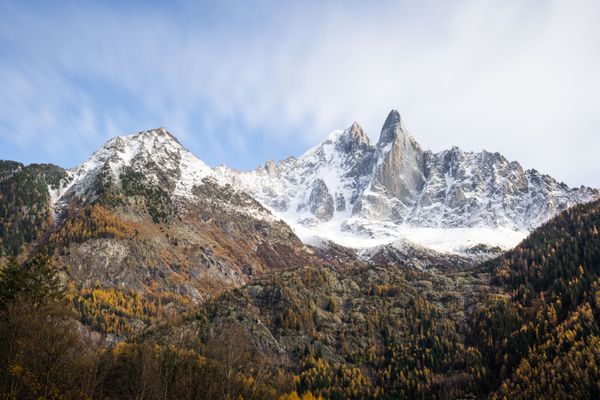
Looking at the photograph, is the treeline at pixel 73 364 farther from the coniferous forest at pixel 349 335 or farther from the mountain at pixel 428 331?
the mountain at pixel 428 331

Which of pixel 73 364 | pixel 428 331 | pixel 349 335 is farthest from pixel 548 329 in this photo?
pixel 73 364

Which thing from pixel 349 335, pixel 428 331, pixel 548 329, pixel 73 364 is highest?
pixel 548 329

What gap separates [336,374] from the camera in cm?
13850

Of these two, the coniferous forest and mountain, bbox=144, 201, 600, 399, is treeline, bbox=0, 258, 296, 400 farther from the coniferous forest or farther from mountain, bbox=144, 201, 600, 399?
mountain, bbox=144, 201, 600, 399

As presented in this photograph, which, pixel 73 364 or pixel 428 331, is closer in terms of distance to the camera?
pixel 73 364

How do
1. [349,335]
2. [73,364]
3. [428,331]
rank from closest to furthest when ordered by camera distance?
[73,364]
[428,331]
[349,335]

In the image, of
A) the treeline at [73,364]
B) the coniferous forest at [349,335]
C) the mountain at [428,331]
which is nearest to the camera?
the treeline at [73,364]

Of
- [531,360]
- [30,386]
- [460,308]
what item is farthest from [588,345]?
[30,386]

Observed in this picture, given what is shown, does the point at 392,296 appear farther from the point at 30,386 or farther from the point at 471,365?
the point at 30,386

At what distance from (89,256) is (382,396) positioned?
145 metres

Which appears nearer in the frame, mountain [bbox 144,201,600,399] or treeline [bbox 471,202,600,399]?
treeline [bbox 471,202,600,399]

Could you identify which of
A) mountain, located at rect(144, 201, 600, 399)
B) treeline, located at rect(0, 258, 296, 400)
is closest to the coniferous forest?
treeline, located at rect(0, 258, 296, 400)

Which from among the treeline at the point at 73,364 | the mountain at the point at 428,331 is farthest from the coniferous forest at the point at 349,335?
the mountain at the point at 428,331

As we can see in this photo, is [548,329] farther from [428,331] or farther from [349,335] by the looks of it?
[349,335]
